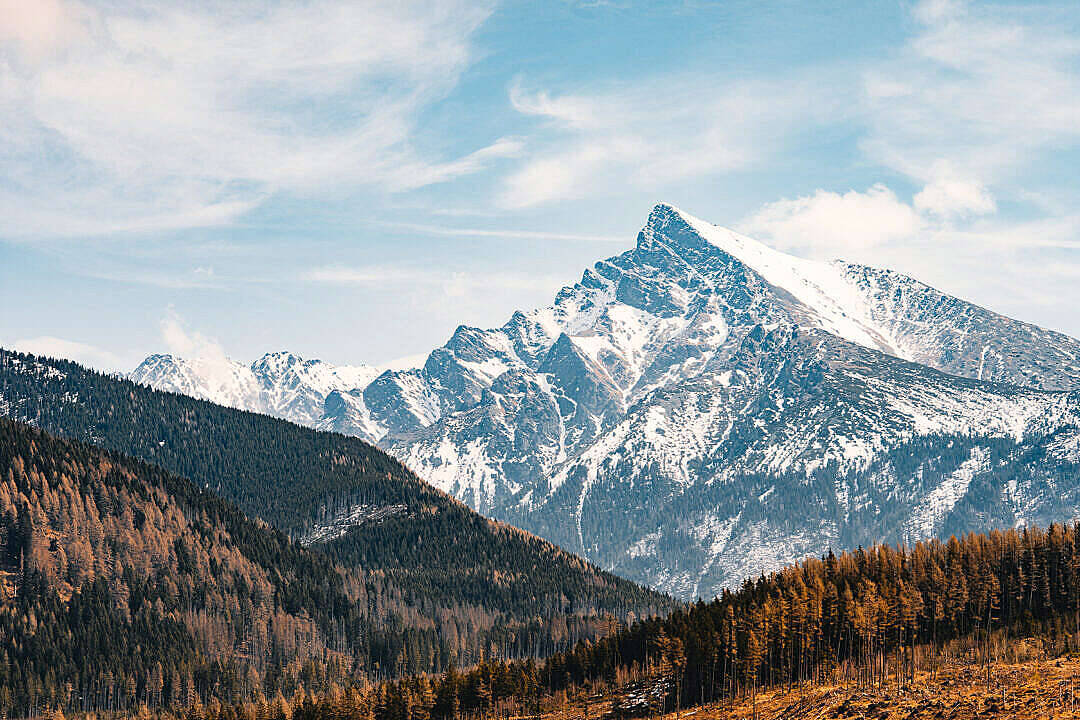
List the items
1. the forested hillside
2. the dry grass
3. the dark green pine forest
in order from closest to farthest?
the dry grass, the forested hillside, the dark green pine forest

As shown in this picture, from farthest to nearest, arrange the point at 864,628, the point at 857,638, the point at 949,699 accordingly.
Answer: the point at 857,638 → the point at 864,628 → the point at 949,699

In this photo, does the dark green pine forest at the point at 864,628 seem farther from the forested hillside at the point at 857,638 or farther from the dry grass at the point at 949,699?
the dry grass at the point at 949,699

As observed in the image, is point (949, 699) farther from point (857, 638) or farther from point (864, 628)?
point (857, 638)

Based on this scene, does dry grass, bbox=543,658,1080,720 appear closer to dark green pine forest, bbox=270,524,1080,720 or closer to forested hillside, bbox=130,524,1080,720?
forested hillside, bbox=130,524,1080,720

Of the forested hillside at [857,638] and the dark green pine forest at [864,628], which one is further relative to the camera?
the dark green pine forest at [864,628]

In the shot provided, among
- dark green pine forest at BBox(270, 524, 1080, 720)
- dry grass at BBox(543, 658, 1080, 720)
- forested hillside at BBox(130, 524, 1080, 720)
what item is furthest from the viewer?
dark green pine forest at BBox(270, 524, 1080, 720)

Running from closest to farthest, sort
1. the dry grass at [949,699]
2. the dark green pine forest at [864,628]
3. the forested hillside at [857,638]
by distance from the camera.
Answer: the dry grass at [949,699] < the forested hillside at [857,638] < the dark green pine forest at [864,628]

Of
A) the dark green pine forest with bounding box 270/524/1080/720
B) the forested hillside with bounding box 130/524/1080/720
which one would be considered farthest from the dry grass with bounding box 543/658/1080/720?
the dark green pine forest with bounding box 270/524/1080/720

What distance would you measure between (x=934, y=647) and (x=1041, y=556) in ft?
101

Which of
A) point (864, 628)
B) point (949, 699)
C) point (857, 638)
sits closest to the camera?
point (949, 699)

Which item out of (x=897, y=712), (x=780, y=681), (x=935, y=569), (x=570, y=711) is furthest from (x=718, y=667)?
(x=897, y=712)

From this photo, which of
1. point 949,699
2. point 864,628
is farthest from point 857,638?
point 949,699

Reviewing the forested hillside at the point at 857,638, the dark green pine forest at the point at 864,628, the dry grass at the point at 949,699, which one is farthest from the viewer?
the dark green pine forest at the point at 864,628

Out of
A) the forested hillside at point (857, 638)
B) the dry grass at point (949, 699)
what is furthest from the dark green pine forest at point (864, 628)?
the dry grass at point (949, 699)
